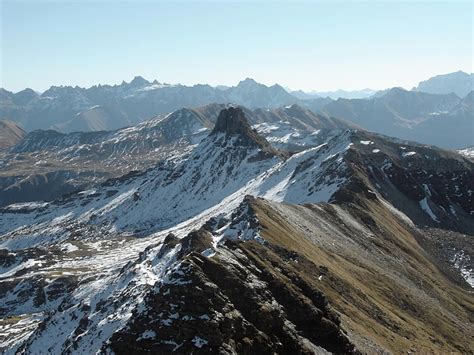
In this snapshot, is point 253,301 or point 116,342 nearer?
point 116,342

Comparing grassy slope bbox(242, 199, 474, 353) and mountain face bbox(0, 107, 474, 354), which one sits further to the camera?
grassy slope bbox(242, 199, 474, 353)

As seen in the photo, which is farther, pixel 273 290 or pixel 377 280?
pixel 377 280

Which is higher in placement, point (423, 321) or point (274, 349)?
point (274, 349)

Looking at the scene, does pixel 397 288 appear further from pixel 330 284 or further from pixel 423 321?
pixel 330 284

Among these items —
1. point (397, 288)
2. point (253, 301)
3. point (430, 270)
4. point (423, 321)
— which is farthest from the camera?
point (430, 270)

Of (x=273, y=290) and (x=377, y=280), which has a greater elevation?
(x=273, y=290)

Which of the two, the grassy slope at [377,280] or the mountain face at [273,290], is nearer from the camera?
the mountain face at [273,290]

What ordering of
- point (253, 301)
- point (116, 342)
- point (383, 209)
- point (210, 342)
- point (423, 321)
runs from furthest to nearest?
1. point (383, 209)
2. point (423, 321)
3. point (253, 301)
4. point (116, 342)
5. point (210, 342)

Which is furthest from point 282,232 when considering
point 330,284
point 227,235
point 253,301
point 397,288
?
point 253,301

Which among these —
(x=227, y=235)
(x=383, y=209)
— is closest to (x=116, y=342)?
(x=227, y=235)

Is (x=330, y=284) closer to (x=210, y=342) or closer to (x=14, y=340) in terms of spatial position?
(x=210, y=342)

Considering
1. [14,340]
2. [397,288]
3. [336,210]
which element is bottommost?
[14,340]
